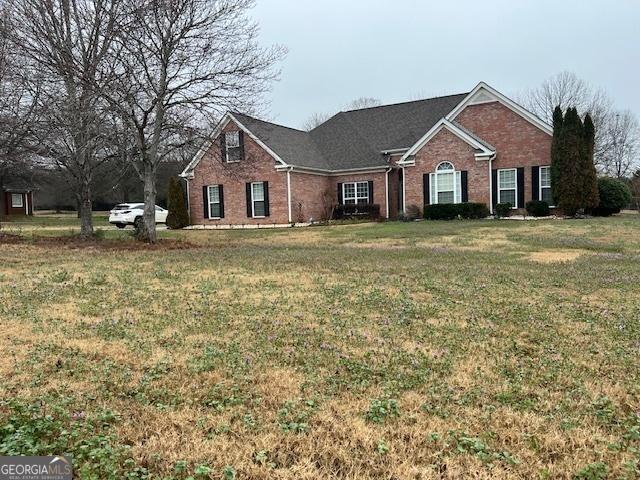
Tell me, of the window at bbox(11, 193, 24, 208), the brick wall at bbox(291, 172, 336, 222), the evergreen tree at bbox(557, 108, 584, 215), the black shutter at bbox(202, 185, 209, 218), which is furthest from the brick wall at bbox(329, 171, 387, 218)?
the window at bbox(11, 193, 24, 208)

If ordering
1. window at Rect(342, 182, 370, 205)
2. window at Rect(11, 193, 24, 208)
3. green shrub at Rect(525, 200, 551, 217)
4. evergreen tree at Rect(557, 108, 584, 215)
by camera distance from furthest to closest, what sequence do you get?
1. window at Rect(11, 193, 24, 208)
2. window at Rect(342, 182, 370, 205)
3. green shrub at Rect(525, 200, 551, 217)
4. evergreen tree at Rect(557, 108, 584, 215)

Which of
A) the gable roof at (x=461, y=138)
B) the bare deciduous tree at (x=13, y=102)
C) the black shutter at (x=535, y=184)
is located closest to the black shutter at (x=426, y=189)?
the gable roof at (x=461, y=138)

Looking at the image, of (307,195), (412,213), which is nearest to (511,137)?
(412,213)

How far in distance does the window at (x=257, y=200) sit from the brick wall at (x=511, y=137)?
11108 mm

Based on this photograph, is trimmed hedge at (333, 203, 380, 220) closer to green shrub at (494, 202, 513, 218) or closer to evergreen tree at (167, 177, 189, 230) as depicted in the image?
green shrub at (494, 202, 513, 218)

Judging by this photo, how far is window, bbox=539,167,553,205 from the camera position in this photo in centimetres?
2438

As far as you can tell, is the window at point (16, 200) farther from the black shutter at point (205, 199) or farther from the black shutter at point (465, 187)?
the black shutter at point (465, 187)

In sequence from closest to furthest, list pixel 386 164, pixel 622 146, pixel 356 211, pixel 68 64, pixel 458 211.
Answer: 1. pixel 68 64
2. pixel 458 211
3. pixel 386 164
4. pixel 356 211
5. pixel 622 146

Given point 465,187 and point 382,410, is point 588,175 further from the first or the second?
point 382,410

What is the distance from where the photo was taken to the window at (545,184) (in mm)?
24375

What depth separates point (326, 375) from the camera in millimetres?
4105

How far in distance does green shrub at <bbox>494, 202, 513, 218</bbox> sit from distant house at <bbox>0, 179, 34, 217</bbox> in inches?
1454

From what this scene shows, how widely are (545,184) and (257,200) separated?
14.1m

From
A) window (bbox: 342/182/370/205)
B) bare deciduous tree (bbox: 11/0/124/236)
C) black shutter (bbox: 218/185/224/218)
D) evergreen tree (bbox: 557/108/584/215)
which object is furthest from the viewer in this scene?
window (bbox: 342/182/370/205)
